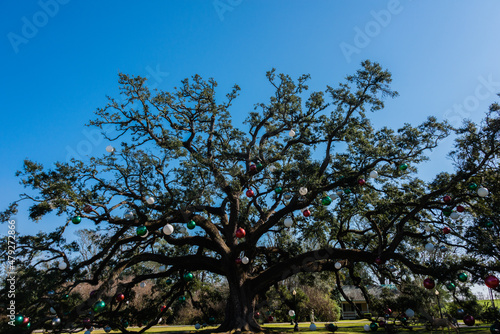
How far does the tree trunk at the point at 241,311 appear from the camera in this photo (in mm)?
11836

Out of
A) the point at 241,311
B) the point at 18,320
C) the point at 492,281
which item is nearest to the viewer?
the point at 492,281

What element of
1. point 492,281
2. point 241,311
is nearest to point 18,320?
point 241,311

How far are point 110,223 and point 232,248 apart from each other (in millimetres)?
5188

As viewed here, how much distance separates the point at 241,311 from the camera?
475 inches

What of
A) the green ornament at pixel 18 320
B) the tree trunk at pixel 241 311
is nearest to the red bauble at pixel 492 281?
the tree trunk at pixel 241 311

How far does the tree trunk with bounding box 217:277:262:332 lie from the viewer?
11.8 m

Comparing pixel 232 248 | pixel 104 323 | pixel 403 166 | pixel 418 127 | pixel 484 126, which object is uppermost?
pixel 418 127

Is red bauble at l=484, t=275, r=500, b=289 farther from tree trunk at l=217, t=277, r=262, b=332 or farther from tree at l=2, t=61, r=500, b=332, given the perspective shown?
tree trunk at l=217, t=277, r=262, b=332

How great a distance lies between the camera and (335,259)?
12.4 m

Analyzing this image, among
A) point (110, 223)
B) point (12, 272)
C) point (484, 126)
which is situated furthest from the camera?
point (110, 223)

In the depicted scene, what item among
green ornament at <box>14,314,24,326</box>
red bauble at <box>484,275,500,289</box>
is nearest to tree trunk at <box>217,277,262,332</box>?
green ornament at <box>14,314,24,326</box>

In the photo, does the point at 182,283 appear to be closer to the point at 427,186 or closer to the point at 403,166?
the point at 403,166

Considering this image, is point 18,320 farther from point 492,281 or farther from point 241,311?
point 492,281

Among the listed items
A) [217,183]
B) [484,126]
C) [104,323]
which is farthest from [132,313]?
[484,126]
